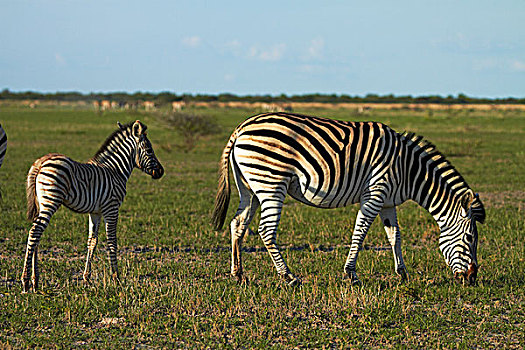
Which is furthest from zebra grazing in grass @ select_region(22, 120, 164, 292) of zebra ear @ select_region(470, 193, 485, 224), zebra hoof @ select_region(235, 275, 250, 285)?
→ zebra ear @ select_region(470, 193, 485, 224)

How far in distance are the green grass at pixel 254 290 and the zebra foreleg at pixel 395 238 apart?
0.86 ft

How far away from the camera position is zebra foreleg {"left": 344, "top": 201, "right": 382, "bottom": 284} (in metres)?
7.90

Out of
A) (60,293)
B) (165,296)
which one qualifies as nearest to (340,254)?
(165,296)

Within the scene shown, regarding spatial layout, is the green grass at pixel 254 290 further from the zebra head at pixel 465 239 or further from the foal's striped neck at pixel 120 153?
the foal's striped neck at pixel 120 153

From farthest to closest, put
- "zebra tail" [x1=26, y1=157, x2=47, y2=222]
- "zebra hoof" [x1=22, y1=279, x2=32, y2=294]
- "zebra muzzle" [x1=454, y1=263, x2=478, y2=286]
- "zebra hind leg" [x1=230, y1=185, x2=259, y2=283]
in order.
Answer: "zebra hind leg" [x1=230, y1=185, x2=259, y2=283]
"zebra muzzle" [x1=454, y1=263, x2=478, y2=286]
"zebra tail" [x1=26, y1=157, x2=47, y2=222]
"zebra hoof" [x1=22, y1=279, x2=32, y2=294]

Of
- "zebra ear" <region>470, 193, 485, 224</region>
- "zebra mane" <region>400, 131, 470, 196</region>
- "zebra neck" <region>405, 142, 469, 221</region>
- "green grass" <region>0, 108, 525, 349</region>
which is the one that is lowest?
"green grass" <region>0, 108, 525, 349</region>

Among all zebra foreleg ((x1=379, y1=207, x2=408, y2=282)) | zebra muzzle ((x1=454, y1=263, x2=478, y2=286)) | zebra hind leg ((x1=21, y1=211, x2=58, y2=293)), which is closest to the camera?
zebra hind leg ((x1=21, y1=211, x2=58, y2=293))

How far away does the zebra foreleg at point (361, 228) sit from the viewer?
25.9 ft

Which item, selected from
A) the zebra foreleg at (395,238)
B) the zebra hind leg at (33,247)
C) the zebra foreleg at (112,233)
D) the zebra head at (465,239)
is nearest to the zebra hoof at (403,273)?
the zebra foreleg at (395,238)

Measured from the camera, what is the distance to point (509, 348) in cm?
579

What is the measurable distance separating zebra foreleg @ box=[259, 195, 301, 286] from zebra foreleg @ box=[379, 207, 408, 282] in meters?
1.57

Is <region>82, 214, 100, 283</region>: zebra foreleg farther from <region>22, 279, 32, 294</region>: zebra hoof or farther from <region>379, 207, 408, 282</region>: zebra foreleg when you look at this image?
<region>379, 207, 408, 282</region>: zebra foreleg

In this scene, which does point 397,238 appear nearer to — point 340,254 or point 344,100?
point 340,254

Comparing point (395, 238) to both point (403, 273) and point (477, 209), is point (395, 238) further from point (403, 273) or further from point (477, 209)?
point (477, 209)
